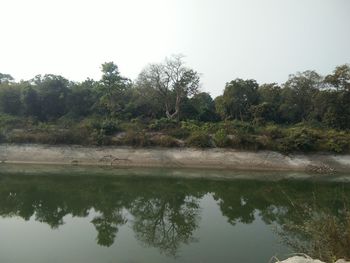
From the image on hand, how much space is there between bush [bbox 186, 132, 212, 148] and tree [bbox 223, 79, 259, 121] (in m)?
14.4

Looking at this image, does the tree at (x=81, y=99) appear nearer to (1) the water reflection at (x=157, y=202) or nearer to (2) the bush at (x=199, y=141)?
(2) the bush at (x=199, y=141)

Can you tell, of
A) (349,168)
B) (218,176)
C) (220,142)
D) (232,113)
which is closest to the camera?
(218,176)

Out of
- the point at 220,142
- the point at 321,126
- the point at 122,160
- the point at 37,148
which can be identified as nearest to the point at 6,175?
the point at 37,148

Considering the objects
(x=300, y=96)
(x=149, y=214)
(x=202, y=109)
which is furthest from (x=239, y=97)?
(x=149, y=214)

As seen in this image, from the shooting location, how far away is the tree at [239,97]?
156ft

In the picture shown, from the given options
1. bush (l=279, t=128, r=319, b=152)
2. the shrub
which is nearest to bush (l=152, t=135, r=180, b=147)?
the shrub

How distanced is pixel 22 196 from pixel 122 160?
1240 centimetres

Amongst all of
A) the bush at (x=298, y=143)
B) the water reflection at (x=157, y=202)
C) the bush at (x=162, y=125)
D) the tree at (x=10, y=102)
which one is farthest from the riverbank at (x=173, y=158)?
the tree at (x=10, y=102)

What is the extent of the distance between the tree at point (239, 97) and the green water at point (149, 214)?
19717mm

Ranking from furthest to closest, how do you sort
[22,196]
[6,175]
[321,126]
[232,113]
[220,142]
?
[232,113]
[321,126]
[220,142]
[6,175]
[22,196]

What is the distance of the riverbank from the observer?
31469 millimetres

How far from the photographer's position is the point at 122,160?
31984 mm

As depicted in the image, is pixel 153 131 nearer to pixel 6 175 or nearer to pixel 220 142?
pixel 220 142

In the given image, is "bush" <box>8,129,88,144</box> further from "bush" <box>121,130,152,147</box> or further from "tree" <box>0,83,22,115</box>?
"tree" <box>0,83,22,115</box>
